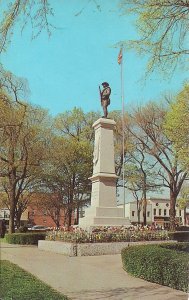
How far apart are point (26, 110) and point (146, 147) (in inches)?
54.7

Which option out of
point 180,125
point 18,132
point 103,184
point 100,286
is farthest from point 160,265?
point 103,184

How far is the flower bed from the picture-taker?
6.07 meters

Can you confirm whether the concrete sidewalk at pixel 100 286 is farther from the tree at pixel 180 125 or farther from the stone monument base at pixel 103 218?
the stone monument base at pixel 103 218

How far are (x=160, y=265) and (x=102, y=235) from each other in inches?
131

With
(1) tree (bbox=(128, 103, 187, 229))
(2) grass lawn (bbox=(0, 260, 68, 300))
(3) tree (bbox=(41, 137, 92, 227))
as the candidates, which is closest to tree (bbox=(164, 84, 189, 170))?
(1) tree (bbox=(128, 103, 187, 229))

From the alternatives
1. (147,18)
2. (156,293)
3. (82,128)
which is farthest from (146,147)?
(156,293)

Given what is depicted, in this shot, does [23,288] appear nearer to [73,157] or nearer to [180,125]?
[180,125]

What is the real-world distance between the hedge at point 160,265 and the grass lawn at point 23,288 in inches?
31.5

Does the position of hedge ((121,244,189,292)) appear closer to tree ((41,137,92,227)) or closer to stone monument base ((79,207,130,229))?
tree ((41,137,92,227))

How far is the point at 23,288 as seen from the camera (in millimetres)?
2609

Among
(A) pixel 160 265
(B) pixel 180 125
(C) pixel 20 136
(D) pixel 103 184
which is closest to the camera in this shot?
(A) pixel 160 265

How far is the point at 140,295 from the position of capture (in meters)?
2.41

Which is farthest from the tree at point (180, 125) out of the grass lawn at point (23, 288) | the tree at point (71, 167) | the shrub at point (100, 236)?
the shrub at point (100, 236)

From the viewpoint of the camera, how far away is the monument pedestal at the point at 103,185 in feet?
18.1
